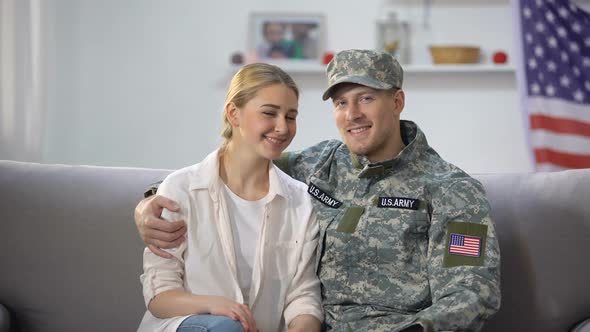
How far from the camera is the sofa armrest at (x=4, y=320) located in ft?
7.19

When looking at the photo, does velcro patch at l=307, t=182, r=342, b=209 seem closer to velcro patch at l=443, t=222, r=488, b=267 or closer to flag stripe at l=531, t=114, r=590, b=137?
velcro patch at l=443, t=222, r=488, b=267

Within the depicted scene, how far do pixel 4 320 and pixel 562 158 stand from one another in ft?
10.1

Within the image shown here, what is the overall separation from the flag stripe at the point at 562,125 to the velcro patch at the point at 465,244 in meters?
2.53

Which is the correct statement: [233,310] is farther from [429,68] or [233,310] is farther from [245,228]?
[429,68]

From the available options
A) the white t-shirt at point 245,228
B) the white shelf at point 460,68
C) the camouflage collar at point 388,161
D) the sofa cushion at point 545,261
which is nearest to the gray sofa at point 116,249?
the sofa cushion at point 545,261

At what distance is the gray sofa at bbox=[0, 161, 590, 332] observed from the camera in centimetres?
218

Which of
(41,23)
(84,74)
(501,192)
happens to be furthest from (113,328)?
(84,74)

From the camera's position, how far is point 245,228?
1990mm

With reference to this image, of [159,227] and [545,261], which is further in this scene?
[545,261]

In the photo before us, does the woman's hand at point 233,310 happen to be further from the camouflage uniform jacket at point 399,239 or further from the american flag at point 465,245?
the american flag at point 465,245

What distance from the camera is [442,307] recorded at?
5.81 feet

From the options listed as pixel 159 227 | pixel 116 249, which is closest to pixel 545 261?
pixel 159 227

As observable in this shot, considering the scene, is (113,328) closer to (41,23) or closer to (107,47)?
(41,23)

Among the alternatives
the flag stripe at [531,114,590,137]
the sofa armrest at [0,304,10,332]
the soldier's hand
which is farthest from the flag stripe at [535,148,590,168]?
the sofa armrest at [0,304,10,332]
